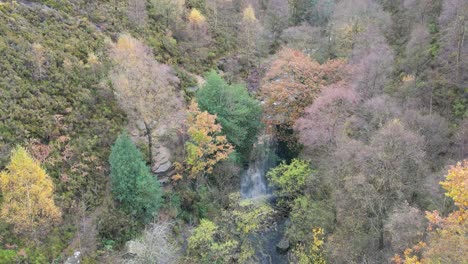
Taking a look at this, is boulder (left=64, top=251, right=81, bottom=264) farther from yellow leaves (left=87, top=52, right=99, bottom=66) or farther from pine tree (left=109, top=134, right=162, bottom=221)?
yellow leaves (left=87, top=52, right=99, bottom=66)

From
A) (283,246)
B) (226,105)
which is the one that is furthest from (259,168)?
(283,246)

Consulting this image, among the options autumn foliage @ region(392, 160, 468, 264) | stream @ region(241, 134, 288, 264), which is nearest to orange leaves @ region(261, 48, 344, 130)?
stream @ region(241, 134, 288, 264)

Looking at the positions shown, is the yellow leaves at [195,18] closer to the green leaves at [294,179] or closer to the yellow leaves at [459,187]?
the green leaves at [294,179]

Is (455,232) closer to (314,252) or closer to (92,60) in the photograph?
(314,252)

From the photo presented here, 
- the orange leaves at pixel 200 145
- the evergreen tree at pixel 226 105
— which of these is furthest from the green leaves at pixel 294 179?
the evergreen tree at pixel 226 105

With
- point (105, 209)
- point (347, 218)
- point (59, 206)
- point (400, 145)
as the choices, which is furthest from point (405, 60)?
point (59, 206)

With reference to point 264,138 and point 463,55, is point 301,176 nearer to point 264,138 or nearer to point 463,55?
point 264,138
